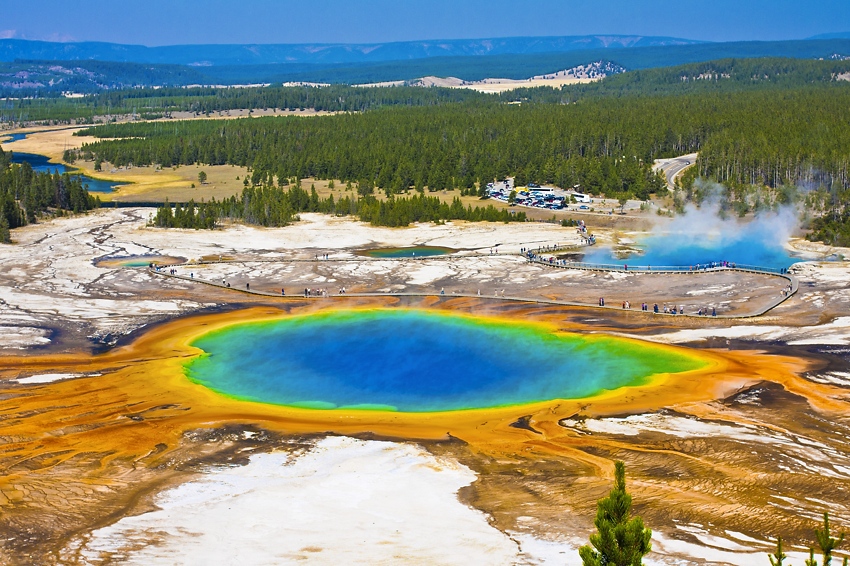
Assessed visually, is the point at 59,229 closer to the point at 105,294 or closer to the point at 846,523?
the point at 105,294

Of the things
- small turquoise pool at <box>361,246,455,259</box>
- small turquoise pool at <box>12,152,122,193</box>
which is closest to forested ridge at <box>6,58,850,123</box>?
small turquoise pool at <box>12,152,122,193</box>

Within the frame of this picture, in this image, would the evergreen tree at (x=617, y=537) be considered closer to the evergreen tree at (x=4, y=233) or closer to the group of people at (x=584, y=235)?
the group of people at (x=584, y=235)

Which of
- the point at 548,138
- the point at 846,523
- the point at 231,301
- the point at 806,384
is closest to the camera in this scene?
the point at 846,523

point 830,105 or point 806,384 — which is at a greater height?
point 830,105

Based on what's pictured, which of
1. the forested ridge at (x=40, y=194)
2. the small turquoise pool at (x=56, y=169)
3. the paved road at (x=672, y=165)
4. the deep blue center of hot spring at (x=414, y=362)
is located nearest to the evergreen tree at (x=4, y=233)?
the forested ridge at (x=40, y=194)

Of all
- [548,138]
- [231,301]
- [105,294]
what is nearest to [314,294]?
[231,301]

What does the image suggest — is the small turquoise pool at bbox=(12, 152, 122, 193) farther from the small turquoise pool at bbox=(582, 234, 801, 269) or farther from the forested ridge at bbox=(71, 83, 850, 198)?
the small turquoise pool at bbox=(582, 234, 801, 269)

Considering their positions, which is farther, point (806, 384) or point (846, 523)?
point (806, 384)

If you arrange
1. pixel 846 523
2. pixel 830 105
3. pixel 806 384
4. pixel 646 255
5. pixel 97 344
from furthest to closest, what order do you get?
pixel 830 105 < pixel 646 255 < pixel 97 344 < pixel 806 384 < pixel 846 523
